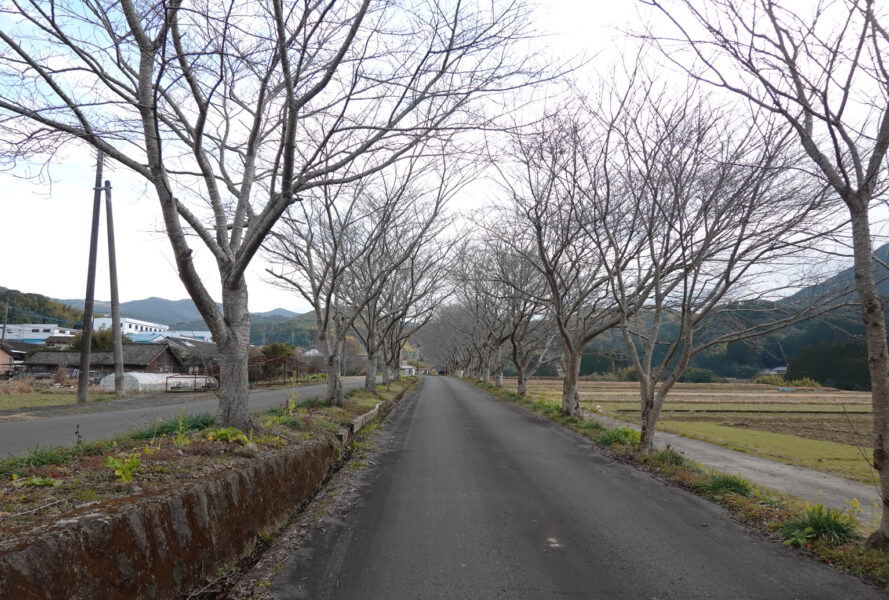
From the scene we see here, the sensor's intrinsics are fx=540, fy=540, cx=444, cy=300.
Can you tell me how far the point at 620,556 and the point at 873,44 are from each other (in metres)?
5.41

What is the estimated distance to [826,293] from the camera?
812 cm

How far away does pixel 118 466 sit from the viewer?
15.3ft

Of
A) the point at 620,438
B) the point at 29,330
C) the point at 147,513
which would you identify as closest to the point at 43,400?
the point at 620,438

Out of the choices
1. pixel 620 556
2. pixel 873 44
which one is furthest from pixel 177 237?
pixel 873 44

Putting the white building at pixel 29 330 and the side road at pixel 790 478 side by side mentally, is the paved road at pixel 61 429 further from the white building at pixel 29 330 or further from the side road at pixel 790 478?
the white building at pixel 29 330

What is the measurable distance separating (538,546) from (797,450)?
15724mm

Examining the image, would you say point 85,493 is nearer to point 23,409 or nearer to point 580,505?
point 580,505

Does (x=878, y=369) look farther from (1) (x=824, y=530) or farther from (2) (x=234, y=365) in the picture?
(2) (x=234, y=365)

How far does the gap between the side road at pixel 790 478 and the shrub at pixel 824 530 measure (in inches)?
96.7

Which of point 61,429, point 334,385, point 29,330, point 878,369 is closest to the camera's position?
point 878,369

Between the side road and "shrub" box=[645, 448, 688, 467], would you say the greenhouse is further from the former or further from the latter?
"shrub" box=[645, 448, 688, 467]

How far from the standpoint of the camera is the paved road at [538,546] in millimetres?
4320

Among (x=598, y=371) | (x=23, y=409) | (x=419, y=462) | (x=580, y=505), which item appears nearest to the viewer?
(x=580, y=505)

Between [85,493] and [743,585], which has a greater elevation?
[85,493]
